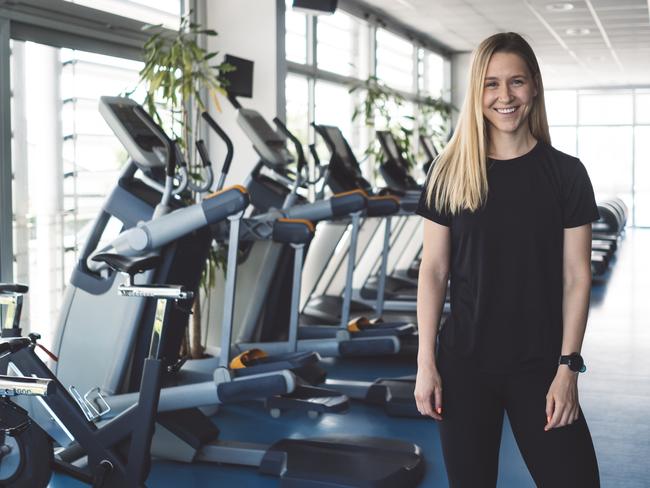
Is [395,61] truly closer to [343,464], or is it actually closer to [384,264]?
[384,264]

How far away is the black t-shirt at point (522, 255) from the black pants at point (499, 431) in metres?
0.04

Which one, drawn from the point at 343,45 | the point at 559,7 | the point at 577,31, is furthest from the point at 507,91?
the point at 577,31

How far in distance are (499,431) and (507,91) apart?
28.8 inches

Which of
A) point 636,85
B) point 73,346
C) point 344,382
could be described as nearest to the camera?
point 73,346

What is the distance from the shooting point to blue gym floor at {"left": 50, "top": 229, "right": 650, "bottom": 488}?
3295 millimetres

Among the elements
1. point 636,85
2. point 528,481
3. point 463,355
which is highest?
point 636,85

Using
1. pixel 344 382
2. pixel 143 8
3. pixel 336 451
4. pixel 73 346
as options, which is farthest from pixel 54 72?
pixel 336 451

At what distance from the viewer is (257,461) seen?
11.1 feet

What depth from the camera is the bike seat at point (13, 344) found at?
2512 mm

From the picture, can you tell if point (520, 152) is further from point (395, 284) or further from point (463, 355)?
point (395, 284)

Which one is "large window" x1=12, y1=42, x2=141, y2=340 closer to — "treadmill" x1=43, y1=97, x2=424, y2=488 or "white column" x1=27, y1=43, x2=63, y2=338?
"white column" x1=27, y1=43, x2=63, y2=338

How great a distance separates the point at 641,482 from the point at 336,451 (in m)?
1.19

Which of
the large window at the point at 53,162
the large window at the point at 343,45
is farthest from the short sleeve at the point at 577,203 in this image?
the large window at the point at 343,45

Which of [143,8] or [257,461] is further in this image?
[143,8]
